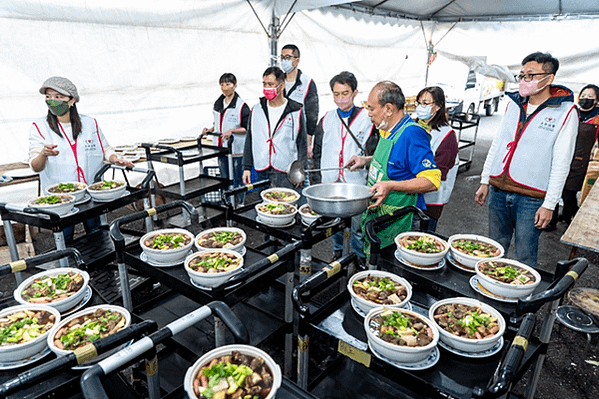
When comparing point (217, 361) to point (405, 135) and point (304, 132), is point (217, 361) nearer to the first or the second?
point (405, 135)

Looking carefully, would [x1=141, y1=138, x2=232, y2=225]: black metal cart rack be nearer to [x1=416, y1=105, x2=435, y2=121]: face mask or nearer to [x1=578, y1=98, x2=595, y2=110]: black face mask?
[x1=416, y1=105, x2=435, y2=121]: face mask

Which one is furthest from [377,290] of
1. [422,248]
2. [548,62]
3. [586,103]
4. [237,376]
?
[586,103]

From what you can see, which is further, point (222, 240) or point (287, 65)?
point (287, 65)

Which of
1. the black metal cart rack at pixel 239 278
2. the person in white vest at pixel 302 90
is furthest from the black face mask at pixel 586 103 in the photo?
the black metal cart rack at pixel 239 278

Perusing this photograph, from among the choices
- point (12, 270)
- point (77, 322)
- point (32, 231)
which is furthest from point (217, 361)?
point (32, 231)

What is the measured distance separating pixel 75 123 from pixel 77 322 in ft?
7.99

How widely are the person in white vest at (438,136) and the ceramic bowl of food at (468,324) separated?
6.45 feet

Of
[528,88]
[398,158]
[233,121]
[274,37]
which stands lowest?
[398,158]

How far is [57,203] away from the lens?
2.80m

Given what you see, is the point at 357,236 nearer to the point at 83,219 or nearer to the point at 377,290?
the point at 377,290

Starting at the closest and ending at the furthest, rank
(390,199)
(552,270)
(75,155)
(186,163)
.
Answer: (390,199), (75,155), (186,163), (552,270)

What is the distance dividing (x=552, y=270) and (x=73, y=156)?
545 centimetres

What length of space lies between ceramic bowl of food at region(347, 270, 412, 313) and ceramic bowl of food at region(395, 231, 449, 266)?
0.17m

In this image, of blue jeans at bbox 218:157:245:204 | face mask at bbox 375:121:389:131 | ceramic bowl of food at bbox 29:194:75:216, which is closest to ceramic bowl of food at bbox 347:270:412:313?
face mask at bbox 375:121:389:131
